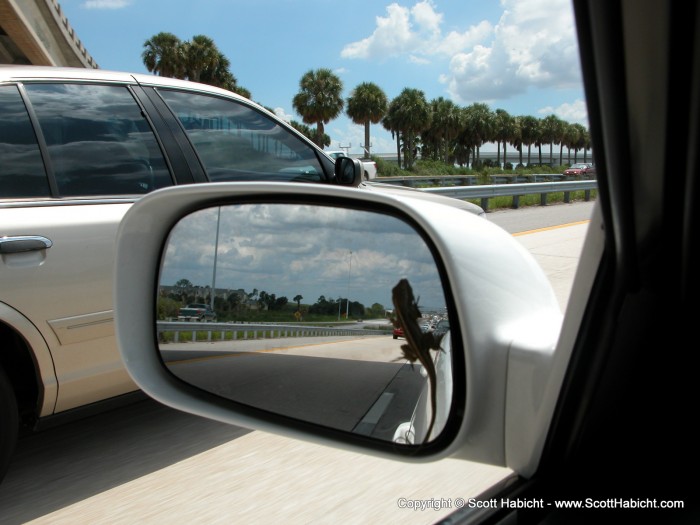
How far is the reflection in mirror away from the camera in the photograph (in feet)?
4.02

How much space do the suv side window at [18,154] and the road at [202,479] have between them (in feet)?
4.51

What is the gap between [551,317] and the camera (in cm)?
140

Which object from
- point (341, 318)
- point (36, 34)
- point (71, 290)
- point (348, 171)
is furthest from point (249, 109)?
point (36, 34)

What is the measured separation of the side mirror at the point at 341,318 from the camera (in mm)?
1211

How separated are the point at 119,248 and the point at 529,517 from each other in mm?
1243

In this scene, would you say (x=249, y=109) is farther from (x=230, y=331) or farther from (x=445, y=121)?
(x=445, y=121)

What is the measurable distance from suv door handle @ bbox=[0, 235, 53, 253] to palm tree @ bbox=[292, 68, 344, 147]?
202ft

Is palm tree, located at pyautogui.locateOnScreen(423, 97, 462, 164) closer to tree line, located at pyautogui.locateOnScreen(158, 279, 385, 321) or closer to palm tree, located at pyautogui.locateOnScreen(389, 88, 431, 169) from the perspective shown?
palm tree, located at pyautogui.locateOnScreen(389, 88, 431, 169)

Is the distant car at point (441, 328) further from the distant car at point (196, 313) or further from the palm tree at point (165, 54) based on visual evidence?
the palm tree at point (165, 54)

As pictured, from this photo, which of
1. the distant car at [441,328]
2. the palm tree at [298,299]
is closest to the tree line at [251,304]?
the palm tree at [298,299]

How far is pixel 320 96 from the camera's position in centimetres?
6262

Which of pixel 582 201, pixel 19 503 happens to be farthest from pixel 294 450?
pixel 582 201

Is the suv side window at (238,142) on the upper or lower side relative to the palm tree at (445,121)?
lower

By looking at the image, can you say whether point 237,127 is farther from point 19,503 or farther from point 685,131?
point 685,131
